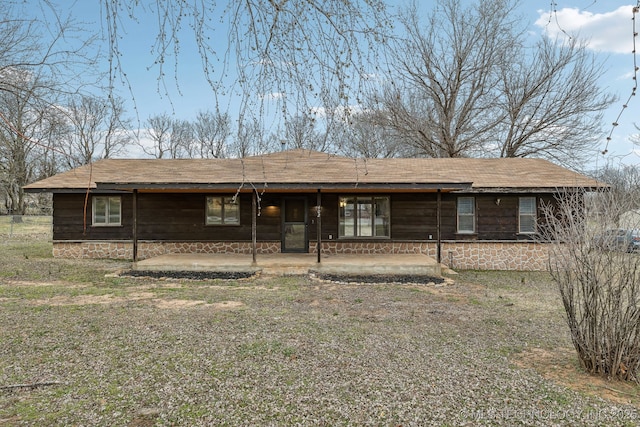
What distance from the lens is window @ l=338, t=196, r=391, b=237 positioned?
1306cm

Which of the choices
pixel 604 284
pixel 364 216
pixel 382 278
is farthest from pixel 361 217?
pixel 604 284

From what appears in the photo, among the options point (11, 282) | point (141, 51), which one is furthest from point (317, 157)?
point (141, 51)

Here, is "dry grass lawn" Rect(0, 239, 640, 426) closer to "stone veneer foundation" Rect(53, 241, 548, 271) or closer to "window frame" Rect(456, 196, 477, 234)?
"stone veneer foundation" Rect(53, 241, 548, 271)

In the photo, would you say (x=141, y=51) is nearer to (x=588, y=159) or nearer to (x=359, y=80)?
(x=359, y=80)

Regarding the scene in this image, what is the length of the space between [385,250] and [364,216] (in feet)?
4.50

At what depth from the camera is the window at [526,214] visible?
509 inches

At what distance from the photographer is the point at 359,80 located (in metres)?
2.56

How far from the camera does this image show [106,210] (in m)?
13.6

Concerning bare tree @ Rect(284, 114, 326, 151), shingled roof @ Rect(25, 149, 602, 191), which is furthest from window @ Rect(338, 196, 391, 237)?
bare tree @ Rect(284, 114, 326, 151)

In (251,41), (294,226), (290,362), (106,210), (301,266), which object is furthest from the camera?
(106,210)

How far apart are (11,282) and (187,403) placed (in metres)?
8.68

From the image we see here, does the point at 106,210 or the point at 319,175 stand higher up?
the point at 319,175

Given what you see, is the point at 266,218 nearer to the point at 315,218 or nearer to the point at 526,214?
the point at 315,218

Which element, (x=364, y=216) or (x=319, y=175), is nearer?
(x=319, y=175)
